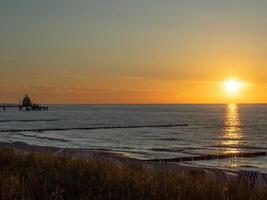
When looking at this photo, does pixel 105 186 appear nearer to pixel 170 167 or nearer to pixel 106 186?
pixel 106 186

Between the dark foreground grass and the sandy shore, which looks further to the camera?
the sandy shore

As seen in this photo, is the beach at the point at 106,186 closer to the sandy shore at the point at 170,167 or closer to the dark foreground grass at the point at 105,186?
the dark foreground grass at the point at 105,186

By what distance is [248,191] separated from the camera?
28.1ft

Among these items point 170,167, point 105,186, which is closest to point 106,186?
point 105,186

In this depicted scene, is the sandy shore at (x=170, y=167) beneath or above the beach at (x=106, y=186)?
beneath

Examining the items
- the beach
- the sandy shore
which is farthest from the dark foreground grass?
the sandy shore

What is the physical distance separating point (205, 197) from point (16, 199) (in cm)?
308

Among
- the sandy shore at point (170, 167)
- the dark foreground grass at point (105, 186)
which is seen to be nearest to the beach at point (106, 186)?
the dark foreground grass at point (105, 186)

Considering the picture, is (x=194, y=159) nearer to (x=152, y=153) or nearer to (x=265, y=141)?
(x=152, y=153)

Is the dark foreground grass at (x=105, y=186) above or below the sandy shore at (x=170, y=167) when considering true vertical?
above

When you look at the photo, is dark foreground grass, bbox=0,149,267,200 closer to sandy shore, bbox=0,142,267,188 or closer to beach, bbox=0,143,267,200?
beach, bbox=0,143,267,200

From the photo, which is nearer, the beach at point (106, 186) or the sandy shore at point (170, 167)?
the beach at point (106, 186)

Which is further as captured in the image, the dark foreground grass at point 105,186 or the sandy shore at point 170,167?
the sandy shore at point 170,167

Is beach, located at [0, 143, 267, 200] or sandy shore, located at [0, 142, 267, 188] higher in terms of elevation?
beach, located at [0, 143, 267, 200]
